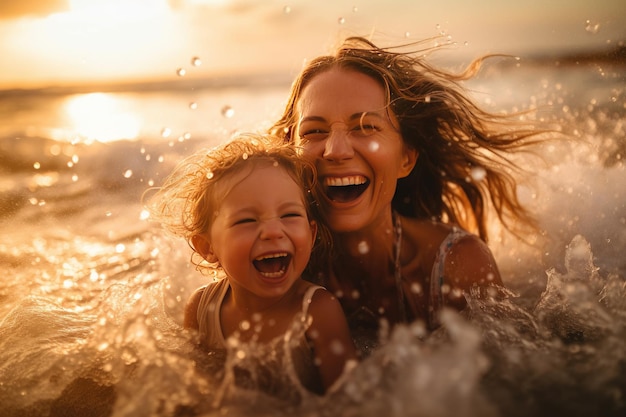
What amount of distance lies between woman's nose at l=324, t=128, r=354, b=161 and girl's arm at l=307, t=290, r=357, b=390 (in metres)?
0.66

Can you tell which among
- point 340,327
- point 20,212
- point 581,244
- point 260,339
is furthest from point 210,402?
point 20,212

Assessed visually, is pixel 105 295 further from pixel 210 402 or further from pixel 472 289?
pixel 472 289

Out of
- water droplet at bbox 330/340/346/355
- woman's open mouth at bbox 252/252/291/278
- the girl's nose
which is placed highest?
the girl's nose

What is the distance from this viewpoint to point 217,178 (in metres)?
2.91

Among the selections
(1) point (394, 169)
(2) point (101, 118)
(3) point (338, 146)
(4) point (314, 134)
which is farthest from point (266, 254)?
(2) point (101, 118)

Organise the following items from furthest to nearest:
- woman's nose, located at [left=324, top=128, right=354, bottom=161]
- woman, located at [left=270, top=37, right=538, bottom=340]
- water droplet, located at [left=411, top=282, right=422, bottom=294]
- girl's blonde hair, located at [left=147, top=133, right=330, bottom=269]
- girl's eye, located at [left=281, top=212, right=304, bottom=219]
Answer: water droplet, located at [left=411, top=282, right=422, bottom=294] < woman, located at [left=270, top=37, right=538, bottom=340] < woman's nose, located at [left=324, top=128, right=354, bottom=161] < girl's blonde hair, located at [left=147, top=133, right=330, bottom=269] < girl's eye, located at [left=281, top=212, right=304, bottom=219]

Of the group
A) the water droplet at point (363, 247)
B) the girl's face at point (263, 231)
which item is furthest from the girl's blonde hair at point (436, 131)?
the girl's face at point (263, 231)

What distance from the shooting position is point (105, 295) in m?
4.02

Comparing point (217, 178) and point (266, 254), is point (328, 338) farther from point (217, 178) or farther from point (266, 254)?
point (217, 178)

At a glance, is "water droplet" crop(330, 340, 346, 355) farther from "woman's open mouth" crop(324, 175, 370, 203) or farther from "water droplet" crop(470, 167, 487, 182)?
"water droplet" crop(470, 167, 487, 182)

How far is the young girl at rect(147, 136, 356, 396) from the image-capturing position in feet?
8.70

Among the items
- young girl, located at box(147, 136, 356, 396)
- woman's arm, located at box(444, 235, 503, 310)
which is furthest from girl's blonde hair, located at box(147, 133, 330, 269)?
woman's arm, located at box(444, 235, 503, 310)

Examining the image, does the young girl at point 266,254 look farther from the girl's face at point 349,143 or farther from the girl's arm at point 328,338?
the girl's face at point 349,143

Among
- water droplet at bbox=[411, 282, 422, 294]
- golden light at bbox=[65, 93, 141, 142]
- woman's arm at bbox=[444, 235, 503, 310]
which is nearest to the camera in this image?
woman's arm at bbox=[444, 235, 503, 310]
